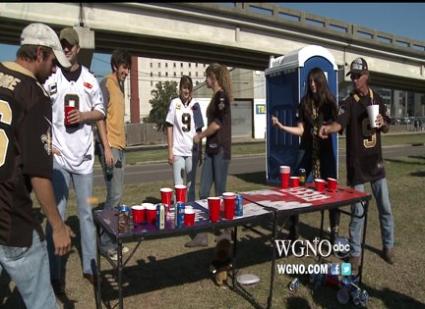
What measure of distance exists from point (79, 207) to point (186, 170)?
2.10 metres

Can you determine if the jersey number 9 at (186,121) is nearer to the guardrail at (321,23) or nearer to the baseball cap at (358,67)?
the baseball cap at (358,67)

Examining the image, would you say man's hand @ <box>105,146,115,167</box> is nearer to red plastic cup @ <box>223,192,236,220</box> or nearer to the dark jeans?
red plastic cup @ <box>223,192,236,220</box>

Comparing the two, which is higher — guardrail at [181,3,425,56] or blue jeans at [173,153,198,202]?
guardrail at [181,3,425,56]

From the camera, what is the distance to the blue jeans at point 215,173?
206 inches

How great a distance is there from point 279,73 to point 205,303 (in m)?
5.75

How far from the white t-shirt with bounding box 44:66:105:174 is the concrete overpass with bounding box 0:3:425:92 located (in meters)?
14.9

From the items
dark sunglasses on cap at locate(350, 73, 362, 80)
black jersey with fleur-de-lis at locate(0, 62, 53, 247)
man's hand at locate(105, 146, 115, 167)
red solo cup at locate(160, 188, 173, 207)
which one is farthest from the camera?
dark sunglasses on cap at locate(350, 73, 362, 80)

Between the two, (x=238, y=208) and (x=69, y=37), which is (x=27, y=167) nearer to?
(x=238, y=208)

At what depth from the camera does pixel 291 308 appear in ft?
12.0

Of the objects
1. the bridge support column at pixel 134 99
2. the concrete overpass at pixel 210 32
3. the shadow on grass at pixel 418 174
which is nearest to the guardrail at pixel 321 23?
the concrete overpass at pixel 210 32

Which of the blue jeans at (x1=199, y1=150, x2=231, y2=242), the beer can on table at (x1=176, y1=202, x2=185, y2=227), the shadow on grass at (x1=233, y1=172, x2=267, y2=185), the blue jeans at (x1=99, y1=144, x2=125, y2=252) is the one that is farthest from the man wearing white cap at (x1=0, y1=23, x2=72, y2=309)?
the shadow on grass at (x1=233, y1=172, x2=267, y2=185)

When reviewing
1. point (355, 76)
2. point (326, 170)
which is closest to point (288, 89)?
point (326, 170)

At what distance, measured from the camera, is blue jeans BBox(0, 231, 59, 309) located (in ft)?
7.00

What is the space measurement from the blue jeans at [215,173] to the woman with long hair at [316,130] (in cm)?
82
